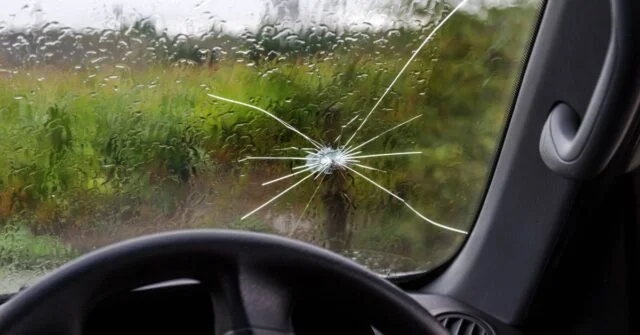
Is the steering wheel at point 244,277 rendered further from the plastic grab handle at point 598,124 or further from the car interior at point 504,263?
the plastic grab handle at point 598,124

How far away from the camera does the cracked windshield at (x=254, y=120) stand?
2037mm

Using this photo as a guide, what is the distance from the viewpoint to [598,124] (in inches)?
75.7

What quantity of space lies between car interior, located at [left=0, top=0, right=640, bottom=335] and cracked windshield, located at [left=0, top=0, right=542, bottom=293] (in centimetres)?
11

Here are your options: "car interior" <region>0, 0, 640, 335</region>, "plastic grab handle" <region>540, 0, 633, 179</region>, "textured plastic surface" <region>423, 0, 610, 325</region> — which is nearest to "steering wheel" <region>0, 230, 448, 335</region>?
"car interior" <region>0, 0, 640, 335</region>

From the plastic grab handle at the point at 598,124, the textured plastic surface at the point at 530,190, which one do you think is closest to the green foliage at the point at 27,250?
the textured plastic surface at the point at 530,190

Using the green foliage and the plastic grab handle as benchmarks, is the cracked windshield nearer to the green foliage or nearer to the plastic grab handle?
→ the green foliage

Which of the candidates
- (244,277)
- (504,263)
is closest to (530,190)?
(504,263)

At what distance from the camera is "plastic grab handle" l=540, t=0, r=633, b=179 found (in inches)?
71.6

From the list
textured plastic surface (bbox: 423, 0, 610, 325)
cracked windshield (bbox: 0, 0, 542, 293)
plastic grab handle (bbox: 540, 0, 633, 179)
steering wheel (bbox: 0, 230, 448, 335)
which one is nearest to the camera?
steering wheel (bbox: 0, 230, 448, 335)

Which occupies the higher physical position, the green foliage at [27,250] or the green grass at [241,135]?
the green grass at [241,135]

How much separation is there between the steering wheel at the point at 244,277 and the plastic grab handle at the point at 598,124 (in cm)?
66

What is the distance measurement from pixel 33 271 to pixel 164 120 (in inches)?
18.2

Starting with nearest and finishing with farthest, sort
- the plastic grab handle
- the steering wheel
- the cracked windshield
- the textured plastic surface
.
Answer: the steering wheel
the plastic grab handle
the cracked windshield
the textured plastic surface

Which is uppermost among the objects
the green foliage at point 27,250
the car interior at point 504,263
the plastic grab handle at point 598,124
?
the plastic grab handle at point 598,124
